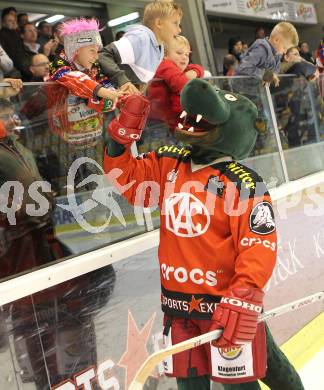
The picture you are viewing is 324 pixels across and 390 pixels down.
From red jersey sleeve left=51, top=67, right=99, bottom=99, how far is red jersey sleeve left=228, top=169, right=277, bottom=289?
68 centimetres

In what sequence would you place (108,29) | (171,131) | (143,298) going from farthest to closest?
1. (108,29)
2. (171,131)
3. (143,298)

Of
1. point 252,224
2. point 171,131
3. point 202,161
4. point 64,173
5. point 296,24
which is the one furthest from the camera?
point 296,24

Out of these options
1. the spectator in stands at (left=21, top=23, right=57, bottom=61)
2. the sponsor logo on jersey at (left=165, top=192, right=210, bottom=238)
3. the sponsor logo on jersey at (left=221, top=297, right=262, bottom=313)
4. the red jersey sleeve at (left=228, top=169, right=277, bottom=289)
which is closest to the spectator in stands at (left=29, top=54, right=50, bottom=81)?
the spectator in stands at (left=21, top=23, right=57, bottom=61)

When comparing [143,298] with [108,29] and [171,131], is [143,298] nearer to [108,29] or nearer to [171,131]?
[171,131]

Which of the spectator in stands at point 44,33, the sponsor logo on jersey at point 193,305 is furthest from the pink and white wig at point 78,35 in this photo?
the spectator in stands at point 44,33

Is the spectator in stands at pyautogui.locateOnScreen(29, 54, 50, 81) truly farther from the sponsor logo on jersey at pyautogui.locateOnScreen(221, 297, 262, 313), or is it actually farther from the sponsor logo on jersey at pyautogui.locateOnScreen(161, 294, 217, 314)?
the sponsor logo on jersey at pyautogui.locateOnScreen(221, 297, 262, 313)

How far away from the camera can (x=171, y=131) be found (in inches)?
95.6

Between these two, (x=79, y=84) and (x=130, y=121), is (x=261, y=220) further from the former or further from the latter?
(x=79, y=84)

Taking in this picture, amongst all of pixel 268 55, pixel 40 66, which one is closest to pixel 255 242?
pixel 40 66

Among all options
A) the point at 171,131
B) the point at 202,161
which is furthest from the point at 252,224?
the point at 171,131

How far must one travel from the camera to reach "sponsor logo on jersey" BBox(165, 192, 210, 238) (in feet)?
5.48

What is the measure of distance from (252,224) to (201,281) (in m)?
0.24

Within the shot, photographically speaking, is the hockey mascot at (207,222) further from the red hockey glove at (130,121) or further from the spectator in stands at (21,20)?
the spectator in stands at (21,20)

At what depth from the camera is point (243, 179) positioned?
166cm
